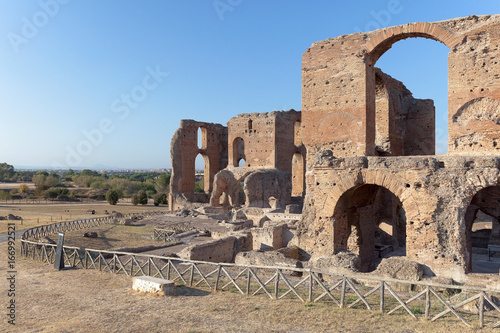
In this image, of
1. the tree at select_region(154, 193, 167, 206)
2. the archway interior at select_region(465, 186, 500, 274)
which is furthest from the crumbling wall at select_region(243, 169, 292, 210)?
the tree at select_region(154, 193, 167, 206)

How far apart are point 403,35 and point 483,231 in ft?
38.9

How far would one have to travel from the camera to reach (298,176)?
3488 cm

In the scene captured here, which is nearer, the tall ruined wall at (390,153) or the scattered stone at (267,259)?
the tall ruined wall at (390,153)

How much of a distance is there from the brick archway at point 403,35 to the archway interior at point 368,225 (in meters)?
5.18

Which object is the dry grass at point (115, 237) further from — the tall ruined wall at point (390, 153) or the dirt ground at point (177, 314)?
the tall ruined wall at point (390, 153)

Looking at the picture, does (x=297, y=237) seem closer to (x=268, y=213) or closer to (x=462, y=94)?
(x=462, y=94)

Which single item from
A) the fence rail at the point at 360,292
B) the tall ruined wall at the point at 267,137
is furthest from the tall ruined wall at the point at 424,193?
the tall ruined wall at the point at 267,137

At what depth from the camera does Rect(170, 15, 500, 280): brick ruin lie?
9703 mm

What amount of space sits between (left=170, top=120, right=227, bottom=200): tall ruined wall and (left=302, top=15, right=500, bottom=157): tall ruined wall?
801 inches

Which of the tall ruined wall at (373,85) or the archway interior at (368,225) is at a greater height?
the tall ruined wall at (373,85)

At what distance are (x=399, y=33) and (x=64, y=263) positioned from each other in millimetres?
13612

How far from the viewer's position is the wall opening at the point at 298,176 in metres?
33.7

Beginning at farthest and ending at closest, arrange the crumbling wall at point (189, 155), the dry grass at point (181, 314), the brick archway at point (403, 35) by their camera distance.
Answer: the crumbling wall at point (189, 155) < the brick archway at point (403, 35) < the dry grass at point (181, 314)

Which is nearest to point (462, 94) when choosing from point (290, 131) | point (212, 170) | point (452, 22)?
point (452, 22)
